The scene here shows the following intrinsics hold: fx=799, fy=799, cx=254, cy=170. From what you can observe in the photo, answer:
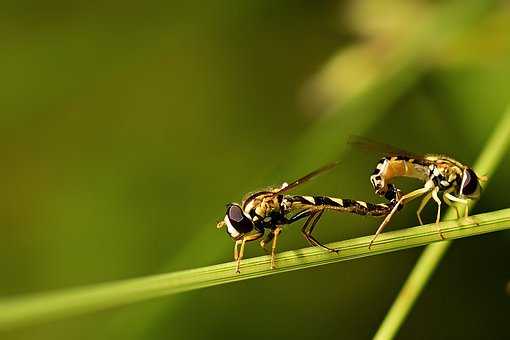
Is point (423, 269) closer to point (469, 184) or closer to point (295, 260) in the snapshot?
point (469, 184)

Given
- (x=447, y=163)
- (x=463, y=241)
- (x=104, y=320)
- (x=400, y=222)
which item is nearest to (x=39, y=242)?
(x=104, y=320)

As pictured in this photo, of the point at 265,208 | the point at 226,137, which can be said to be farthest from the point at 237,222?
the point at 226,137

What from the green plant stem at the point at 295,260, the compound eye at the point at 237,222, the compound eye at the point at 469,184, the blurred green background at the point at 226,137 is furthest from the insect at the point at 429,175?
the blurred green background at the point at 226,137

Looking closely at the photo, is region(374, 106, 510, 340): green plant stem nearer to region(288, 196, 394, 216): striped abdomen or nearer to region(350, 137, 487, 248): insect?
region(350, 137, 487, 248): insect

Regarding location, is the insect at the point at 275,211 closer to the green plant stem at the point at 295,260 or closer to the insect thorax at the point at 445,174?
the insect thorax at the point at 445,174

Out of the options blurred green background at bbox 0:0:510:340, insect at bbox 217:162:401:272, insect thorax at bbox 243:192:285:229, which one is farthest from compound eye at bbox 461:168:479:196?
blurred green background at bbox 0:0:510:340

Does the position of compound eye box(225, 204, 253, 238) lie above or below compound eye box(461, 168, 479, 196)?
above

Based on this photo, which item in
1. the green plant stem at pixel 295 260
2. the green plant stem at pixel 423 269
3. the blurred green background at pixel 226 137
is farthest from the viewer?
the blurred green background at pixel 226 137

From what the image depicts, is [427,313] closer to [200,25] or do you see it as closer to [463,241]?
[463,241]
